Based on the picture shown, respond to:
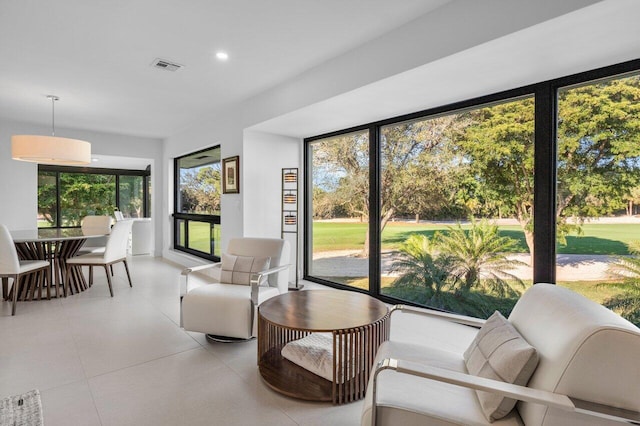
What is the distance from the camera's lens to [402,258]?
12.8 feet

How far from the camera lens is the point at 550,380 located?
3.80 ft

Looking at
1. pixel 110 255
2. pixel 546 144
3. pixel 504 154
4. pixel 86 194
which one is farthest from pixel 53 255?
pixel 546 144

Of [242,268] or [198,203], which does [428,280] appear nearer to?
[242,268]

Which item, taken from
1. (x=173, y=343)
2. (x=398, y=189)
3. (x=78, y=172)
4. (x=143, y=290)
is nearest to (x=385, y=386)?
(x=173, y=343)

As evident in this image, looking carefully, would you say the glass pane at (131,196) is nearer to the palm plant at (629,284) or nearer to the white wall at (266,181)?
the white wall at (266,181)

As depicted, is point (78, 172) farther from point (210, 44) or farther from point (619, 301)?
point (619, 301)

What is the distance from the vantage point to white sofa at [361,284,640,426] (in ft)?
3.46

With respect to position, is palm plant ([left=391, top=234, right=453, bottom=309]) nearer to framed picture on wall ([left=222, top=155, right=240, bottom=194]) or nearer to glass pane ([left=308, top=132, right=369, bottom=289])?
glass pane ([left=308, top=132, right=369, bottom=289])

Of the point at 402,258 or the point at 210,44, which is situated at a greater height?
the point at 210,44

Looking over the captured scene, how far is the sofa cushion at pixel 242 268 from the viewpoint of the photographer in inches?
126

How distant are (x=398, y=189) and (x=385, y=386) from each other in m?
2.72

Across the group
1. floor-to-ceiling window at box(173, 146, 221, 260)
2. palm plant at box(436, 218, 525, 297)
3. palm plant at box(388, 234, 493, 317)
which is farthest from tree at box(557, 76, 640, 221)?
floor-to-ceiling window at box(173, 146, 221, 260)

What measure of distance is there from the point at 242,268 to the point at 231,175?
197 cm

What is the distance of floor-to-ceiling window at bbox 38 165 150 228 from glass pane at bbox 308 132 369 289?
19.5ft
